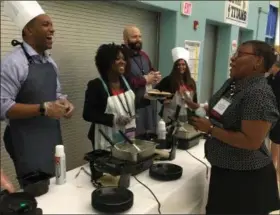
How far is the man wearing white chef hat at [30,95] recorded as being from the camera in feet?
5.17

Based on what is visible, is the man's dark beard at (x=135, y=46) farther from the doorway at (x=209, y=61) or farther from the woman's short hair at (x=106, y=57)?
the doorway at (x=209, y=61)

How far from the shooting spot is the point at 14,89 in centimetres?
159

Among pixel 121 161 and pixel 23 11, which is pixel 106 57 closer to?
pixel 23 11

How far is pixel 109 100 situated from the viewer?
2020 millimetres

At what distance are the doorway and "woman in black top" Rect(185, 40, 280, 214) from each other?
11.4 ft

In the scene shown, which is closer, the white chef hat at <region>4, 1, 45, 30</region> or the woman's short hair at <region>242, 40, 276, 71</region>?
the woman's short hair at <region>242, 40, 276, 71</region>

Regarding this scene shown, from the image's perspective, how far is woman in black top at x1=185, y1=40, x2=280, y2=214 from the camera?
1425 millimetres

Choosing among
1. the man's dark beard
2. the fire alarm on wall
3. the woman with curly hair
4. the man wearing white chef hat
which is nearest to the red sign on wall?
the fire alarm on wall

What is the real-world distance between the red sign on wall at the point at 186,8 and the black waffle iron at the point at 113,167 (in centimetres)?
245

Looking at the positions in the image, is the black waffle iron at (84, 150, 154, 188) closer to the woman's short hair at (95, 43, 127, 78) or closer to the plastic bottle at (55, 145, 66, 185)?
the plastic bottle at (55, 145, 66, 185)

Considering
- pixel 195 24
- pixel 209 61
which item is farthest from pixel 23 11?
pixel 209 61

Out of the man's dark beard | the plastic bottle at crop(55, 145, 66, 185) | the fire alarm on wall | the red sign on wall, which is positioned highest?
the red sign on wall

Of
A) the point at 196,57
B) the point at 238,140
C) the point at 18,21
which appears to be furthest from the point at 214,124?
the point at 196,57

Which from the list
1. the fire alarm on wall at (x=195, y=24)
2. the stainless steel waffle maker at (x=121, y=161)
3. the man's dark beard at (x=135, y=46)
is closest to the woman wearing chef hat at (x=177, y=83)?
the man's dark beard at (x=135, y=46)
